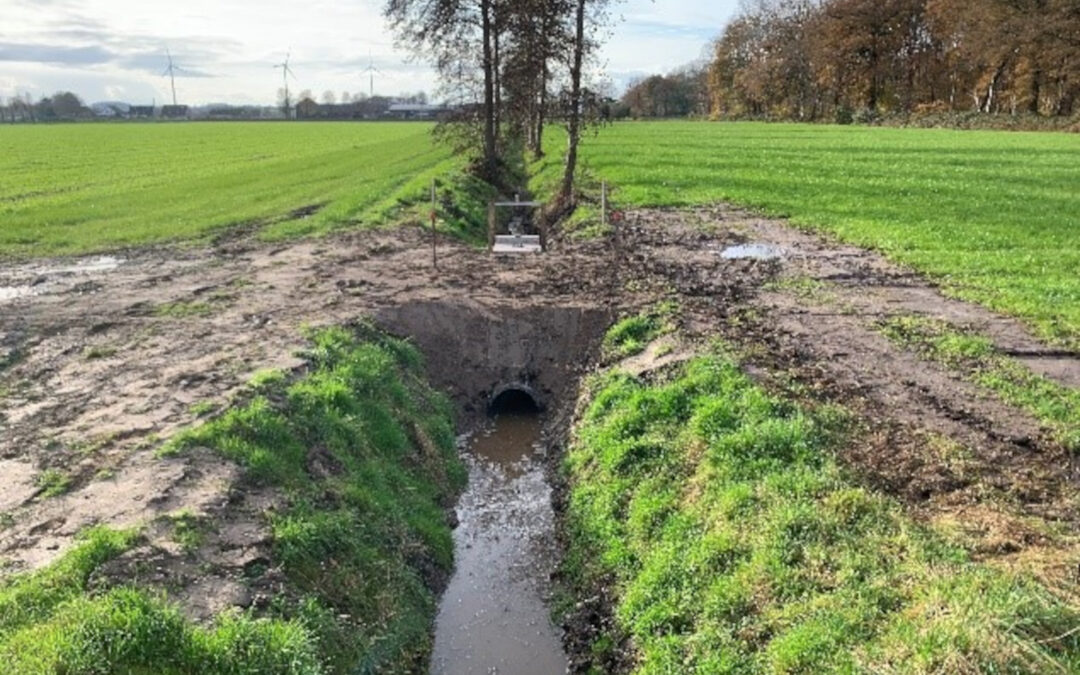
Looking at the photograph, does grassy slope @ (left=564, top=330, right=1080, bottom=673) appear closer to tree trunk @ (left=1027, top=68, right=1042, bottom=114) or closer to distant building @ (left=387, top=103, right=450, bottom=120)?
tree trunk @ (left=1027, top=68, right=1042, bottom=114)

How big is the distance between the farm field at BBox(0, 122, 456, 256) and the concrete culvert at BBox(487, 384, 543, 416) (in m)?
10.6

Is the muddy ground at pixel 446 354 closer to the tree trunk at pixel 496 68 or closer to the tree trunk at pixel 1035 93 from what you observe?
the tree trunk at pixel 496 68

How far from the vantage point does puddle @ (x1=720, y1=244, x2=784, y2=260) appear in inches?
758

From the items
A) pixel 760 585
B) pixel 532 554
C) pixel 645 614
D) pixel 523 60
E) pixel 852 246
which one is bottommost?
pixel 532 554

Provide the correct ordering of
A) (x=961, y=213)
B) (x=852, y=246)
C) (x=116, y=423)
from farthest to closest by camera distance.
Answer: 1. (x=961, y=213)
2. (x=852, y=246)
3. (x=116, y=423)

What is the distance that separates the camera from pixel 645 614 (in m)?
7.96

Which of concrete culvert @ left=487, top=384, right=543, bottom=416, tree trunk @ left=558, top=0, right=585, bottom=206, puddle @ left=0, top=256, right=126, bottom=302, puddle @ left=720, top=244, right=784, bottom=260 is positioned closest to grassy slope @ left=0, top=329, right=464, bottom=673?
concrete culvert @ left=487, top=384, right=543, bottom=416

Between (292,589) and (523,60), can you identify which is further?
(523,60)

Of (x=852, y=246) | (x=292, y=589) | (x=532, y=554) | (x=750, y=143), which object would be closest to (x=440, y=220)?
(x=852, y=246)

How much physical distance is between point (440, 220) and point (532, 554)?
1557cm

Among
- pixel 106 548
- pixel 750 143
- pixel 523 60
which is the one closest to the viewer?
pixel 106 548

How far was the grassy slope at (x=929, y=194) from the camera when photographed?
1611 centimetres

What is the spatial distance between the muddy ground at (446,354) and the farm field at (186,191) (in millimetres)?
3356

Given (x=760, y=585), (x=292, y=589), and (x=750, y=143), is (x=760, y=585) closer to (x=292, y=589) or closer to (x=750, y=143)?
(x=292, y=589)
